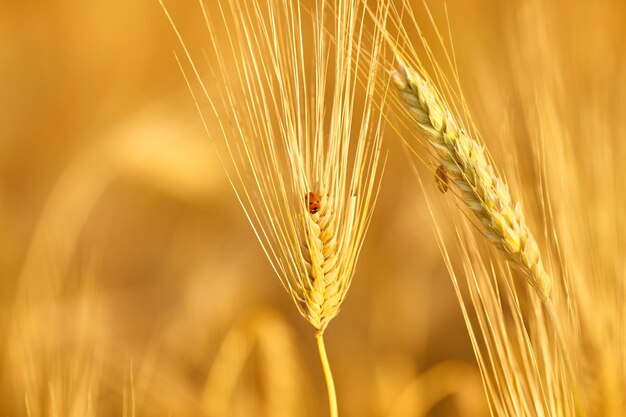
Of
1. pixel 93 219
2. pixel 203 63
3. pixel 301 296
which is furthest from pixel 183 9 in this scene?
pixel 301 296

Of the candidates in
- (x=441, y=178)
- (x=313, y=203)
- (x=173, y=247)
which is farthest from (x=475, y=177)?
(x=173, y=247)

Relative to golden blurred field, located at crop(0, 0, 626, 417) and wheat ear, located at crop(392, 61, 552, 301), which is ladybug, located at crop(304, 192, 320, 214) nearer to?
wheat ear, located at crop(392, 61, 552, 301)

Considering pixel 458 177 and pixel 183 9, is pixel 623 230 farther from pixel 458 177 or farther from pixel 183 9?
pixel 183 9

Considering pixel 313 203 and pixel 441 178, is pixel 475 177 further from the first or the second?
pixel 313 203

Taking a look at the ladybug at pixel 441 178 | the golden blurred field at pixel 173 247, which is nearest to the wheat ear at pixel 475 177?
the ladybug at pixel 441 178

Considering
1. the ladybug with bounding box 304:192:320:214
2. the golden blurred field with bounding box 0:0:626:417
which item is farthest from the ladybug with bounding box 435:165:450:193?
the golden blurred field with bounding box 0:0:626:417
